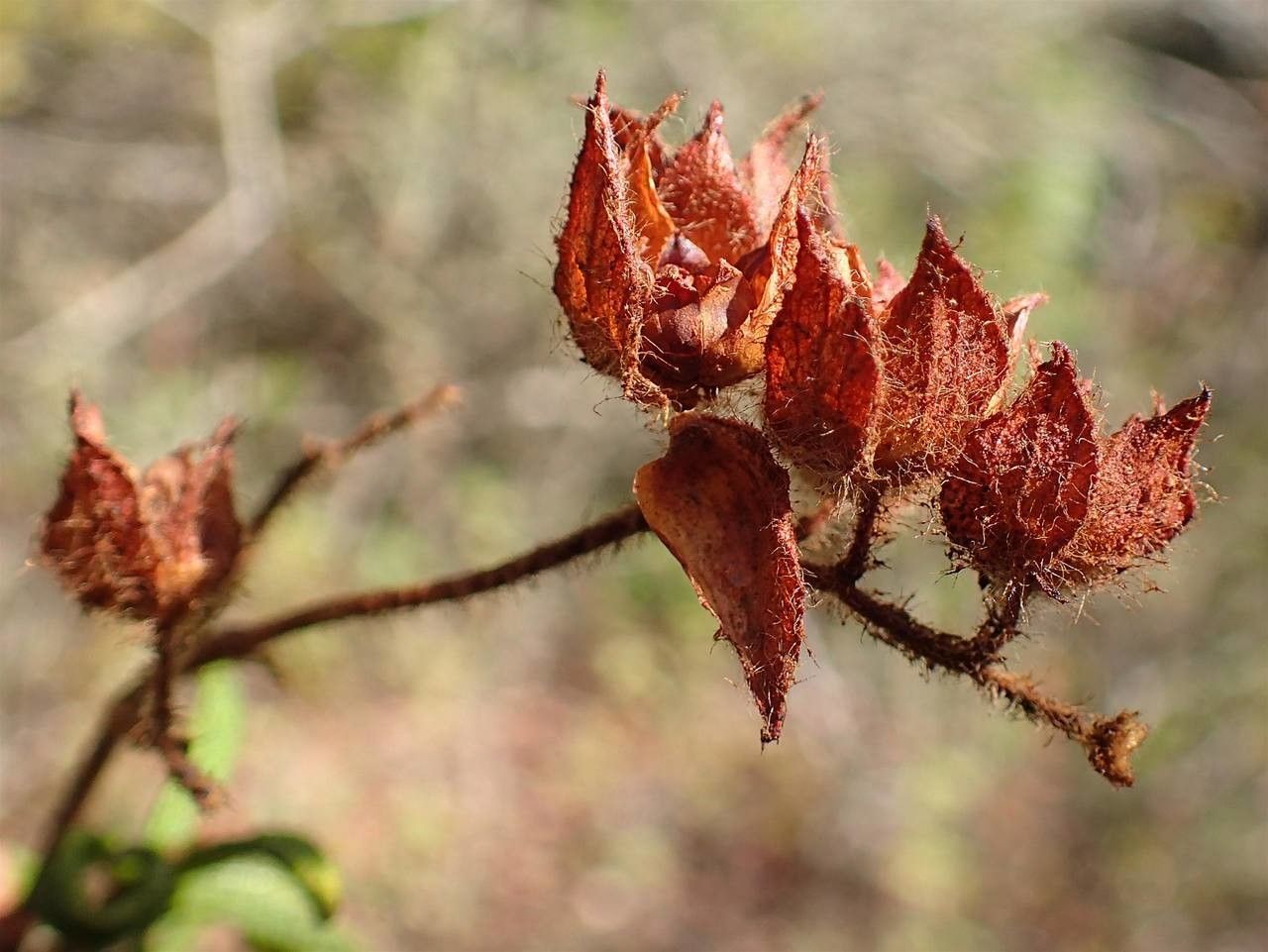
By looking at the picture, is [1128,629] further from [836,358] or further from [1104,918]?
[836,358]

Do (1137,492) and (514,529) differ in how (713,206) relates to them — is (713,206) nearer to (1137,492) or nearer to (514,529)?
(1137,492)

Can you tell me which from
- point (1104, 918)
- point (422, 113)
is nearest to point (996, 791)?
point (1104, 918)

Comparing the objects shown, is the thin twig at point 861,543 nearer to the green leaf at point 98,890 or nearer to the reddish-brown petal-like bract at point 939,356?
the reddish-brown petal-like bract at point 939,356

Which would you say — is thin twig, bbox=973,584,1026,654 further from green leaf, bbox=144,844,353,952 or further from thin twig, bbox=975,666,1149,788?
green leaf, bbox=144,844,353,952

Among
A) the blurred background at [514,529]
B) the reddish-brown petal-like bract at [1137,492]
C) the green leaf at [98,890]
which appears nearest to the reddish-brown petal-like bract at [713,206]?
the reddish-brown petal-like bract at [1137,492]

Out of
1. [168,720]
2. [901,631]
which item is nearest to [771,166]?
[901,631]

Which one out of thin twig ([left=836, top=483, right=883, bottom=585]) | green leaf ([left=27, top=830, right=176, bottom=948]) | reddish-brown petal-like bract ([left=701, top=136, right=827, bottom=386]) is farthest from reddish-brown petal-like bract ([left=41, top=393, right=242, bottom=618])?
Result: thin twig ([left=836, top=483, right=883, bottom=585])
